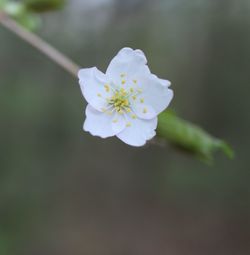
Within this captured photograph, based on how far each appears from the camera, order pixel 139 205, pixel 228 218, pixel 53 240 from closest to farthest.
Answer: pixel 53 240
pixel 228 218
pixel 139 205

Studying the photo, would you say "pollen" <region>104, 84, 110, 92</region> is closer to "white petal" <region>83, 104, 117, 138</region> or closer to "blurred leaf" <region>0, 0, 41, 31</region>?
"white petal" <region>83, 104, 117, 138</region>

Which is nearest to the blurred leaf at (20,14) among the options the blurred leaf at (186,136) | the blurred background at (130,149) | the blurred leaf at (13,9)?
the blurred leaf at (13,9)

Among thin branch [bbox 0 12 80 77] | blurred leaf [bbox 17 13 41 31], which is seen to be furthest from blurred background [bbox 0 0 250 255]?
thin branch [bbox 0 12 80 77]

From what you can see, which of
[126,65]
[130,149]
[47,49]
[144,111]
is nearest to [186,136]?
[144,111]

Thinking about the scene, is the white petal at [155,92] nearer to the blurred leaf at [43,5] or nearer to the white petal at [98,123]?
the white petal at [98,123]

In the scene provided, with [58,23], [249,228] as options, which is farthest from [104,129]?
[58,23]

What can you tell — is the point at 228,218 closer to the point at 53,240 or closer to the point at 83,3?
the point at 53,240
